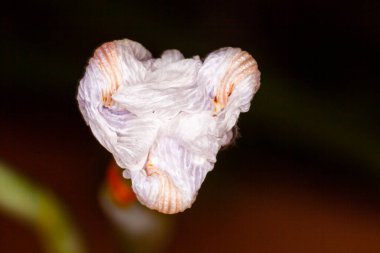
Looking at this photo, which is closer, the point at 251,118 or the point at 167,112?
the point at 167,112

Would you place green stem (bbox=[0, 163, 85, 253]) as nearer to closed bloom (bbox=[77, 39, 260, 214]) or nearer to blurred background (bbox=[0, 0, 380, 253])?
blurred background (bbox=[0, 0, 380, 253])

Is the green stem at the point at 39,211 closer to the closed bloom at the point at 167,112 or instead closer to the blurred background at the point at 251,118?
the blurred background at the point at 251,118

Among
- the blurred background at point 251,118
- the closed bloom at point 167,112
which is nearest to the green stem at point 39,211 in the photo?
the blurred background at point 251,118

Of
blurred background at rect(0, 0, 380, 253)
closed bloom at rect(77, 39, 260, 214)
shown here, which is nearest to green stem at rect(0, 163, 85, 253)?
blurred background at rect(0, 0, 380, 253)

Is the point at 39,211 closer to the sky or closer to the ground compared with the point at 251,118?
closer to the ground

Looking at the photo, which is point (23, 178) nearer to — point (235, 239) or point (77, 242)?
point (77, 242)
